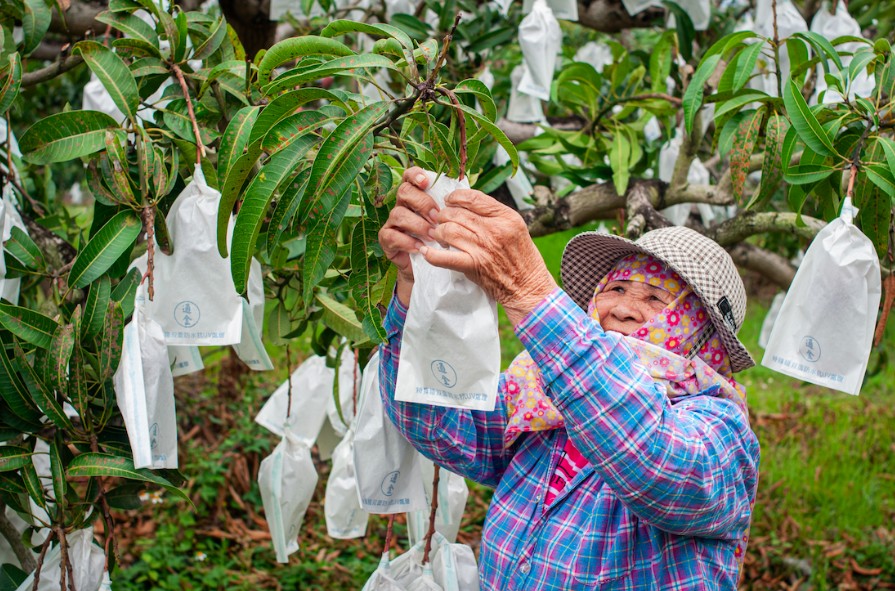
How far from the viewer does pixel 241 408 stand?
4.43 meters

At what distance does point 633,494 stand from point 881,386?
5339mm

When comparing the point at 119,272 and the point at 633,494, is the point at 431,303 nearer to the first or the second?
the point at 633,494

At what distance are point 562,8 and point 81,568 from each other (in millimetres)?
2320

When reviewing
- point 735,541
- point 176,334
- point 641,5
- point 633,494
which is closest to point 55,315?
point 176,334

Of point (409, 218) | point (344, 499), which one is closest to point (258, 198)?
point (409, 218)

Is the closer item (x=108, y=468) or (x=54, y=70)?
(x=108, y=468)

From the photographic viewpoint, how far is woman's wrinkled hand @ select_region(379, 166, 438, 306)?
4.31ft

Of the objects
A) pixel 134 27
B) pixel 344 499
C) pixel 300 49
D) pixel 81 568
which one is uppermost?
pixel 300 49

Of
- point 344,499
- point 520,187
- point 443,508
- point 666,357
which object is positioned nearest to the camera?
point 666,357

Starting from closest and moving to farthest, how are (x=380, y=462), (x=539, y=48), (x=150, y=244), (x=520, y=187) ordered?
(x=150, y=244) → (x=380, y=462) → (x=520, y=187) → (x=539, y=48)

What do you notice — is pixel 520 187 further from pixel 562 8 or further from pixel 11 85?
pixel 11 85

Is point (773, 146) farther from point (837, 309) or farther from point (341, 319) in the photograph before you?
point (341, 319)

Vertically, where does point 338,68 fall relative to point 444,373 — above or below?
above

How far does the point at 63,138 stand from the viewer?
1467 millimetres
